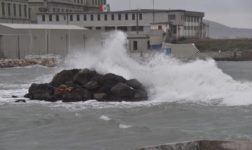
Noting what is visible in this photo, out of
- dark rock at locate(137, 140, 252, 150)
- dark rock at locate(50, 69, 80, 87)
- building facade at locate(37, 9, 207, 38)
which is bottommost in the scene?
dark rock at locate(50, 69, 80, 87)

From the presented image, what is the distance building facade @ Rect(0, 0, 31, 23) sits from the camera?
117 m

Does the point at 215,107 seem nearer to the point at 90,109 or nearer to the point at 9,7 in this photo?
the point at 90,109

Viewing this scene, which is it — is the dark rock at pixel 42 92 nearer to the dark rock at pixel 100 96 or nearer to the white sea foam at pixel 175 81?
the white sea foam at pixel 175 81

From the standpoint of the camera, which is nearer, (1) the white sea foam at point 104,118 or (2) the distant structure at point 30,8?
(1) the white sea foam at point 104,118

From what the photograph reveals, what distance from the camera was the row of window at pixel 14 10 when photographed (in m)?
118

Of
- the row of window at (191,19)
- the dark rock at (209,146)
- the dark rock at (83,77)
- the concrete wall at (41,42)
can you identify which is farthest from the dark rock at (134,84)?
the row of window at (191,19)

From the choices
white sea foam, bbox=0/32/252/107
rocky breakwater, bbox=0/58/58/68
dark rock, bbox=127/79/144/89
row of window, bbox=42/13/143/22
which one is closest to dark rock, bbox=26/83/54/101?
white sea foam, bbox=0/32/252/107

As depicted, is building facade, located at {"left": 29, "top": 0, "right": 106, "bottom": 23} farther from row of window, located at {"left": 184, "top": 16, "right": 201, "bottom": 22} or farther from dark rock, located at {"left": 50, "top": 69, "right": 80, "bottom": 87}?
dark rock, located at {"left": 50, "top": 69, "right": 80, "bottom": 87}

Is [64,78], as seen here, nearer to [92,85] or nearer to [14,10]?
[92,85]

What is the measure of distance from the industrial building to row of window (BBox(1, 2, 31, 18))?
30.9 metres

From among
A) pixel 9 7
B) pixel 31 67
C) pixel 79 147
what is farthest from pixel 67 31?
pixel 79 147

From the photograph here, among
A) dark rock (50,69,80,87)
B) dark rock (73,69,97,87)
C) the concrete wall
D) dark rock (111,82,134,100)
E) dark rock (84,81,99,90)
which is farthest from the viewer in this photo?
the concrete wall

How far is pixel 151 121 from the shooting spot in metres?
23.0

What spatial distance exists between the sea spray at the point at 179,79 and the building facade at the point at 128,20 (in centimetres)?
6786
